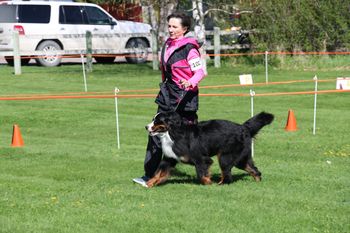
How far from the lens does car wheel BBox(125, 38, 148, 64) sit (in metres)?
29.6

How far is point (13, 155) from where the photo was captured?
12266 mm

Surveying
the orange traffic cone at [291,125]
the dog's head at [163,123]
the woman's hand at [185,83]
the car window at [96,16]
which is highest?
the car window at [96,16]

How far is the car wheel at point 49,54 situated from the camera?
91.0ft

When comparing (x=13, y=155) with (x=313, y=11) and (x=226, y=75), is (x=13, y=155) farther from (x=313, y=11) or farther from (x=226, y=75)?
(x=313, y=11)

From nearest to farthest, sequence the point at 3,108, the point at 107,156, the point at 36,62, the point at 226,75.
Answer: the point at 107,156
the point at 3,108
the point at 226,75
the point at 36,62

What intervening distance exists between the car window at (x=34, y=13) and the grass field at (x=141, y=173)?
9.61 meters

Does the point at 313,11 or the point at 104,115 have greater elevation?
the point at 313,11

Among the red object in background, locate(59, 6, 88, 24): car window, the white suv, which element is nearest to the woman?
the white suv

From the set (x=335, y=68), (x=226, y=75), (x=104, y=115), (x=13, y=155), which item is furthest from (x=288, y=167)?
(x=335, y=68)

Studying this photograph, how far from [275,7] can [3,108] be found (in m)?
13.3

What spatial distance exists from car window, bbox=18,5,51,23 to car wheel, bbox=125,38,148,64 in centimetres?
322

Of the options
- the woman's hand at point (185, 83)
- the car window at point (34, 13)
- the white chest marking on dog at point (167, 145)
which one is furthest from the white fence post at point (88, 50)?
the woman's hand at point (185, 83)

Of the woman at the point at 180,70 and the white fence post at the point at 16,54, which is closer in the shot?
the woman at the point at 180,70

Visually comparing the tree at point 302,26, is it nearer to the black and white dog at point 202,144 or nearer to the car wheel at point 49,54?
the car wheel at point 49,54
